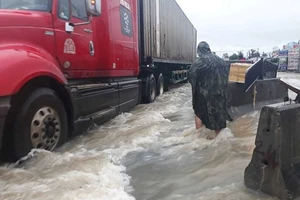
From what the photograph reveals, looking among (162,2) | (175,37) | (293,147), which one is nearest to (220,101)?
(293,147)

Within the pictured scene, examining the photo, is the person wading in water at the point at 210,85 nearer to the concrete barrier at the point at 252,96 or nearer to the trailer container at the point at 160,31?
the concrete barrier at the point at 252,96

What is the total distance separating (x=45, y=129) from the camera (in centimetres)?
427

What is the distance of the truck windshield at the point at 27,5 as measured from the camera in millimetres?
4363

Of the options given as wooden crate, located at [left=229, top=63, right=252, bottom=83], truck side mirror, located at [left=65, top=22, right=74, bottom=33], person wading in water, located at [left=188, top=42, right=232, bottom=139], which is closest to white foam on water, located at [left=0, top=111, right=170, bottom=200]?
person wading in water, located at [left=188, top=42, right=232, bottom=139]

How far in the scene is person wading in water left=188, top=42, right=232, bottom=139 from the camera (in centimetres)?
501

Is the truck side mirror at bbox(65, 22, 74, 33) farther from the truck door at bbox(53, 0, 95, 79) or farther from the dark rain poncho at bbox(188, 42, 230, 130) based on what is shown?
the dark rain poncho at bbox(188, 42, 230, 130)

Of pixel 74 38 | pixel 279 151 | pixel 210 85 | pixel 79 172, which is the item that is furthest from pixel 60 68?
pixel 279 151

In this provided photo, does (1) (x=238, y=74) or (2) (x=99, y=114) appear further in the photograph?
(1) (x=238, y=74)

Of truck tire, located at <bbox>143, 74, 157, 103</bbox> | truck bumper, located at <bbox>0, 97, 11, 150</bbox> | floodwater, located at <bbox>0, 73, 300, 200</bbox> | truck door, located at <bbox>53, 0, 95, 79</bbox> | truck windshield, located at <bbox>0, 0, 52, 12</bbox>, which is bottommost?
floodwater, located at <bbox>0, 73, 300, 200</bbox>

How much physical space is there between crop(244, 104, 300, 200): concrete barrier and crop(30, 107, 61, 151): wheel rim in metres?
A: 2.66

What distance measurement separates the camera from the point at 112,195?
318 cm

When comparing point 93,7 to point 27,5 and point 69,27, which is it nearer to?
point 69,27

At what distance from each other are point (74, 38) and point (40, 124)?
164cm

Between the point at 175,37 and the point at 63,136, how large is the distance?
470 inches
